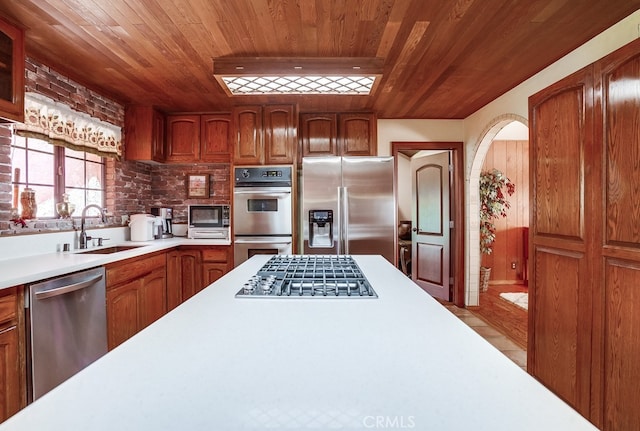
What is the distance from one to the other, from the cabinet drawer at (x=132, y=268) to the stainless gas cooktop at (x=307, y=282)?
1.38 m

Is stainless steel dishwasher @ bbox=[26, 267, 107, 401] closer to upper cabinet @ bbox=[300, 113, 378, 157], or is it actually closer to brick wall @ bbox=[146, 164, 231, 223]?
brick wall @ bbox=[146, 164, 231, 223]

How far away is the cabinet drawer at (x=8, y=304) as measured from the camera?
5.00ft

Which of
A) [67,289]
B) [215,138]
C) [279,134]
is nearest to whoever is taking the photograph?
[67,289]

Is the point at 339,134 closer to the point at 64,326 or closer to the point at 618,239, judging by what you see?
the point at 618,239

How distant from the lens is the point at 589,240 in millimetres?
1689

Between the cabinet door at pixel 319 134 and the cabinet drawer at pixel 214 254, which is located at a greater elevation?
the cabinet door at pixel 319 134

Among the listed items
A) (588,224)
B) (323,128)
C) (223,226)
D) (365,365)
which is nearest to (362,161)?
(323,128)

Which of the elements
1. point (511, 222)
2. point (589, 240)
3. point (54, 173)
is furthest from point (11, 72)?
point (511, 222)

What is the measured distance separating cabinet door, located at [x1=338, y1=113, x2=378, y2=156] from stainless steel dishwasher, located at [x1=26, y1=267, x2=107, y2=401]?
8.68 feet

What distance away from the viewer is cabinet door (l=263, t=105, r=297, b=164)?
350 centimetres

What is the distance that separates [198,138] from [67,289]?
2262mm

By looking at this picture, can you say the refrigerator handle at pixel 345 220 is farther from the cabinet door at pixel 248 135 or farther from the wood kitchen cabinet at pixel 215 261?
the wood kitchen cabinet at pixel 215 261

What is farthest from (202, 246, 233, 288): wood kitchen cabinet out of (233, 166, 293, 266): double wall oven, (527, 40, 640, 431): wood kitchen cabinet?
(527, 40, 640, 431): wood kitchen cabinet

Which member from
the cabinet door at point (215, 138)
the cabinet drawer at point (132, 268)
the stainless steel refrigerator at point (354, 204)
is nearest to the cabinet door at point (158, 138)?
the cabinet door at point (215, 138)
